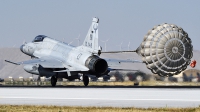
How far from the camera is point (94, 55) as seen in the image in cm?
7150

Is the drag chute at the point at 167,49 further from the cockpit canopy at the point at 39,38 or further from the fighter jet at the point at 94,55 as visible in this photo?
the cockpit canopy at the point at 39,38

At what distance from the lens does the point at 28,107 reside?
118 feet

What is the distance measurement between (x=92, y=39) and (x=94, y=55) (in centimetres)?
232

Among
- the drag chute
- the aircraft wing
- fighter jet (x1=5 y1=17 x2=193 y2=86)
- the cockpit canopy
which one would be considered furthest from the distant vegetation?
the cockpit canopy

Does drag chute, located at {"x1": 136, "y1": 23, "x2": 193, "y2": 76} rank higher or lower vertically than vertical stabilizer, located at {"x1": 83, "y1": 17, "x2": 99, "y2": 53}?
lower

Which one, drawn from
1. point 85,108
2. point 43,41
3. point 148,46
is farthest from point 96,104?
point 43,41

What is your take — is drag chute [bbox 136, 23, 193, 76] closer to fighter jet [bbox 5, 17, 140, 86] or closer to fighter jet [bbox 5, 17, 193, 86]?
fighter jet [bbox 5, 17, 193, 86]

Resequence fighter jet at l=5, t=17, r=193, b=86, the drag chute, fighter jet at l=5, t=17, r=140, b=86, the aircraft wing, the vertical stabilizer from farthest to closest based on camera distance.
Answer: the aircraft wing → the vertical stabilizer → fighter jet at l=5, t=17, r=140, b=86 → fighter jet at l=5, t=17, r=193, b=86 → the drag chute

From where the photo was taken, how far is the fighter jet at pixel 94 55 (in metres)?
50.8

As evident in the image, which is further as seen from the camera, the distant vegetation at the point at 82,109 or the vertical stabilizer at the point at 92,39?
the vertical stabilizer at the point at 92,39

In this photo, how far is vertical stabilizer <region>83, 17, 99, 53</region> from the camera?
7219cm

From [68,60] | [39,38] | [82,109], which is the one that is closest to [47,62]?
[68,60]

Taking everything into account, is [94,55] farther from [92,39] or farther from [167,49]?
[167,49]

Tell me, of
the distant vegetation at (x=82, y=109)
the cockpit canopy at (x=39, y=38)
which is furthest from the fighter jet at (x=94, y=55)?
the distant vegetation at (x=82, y=109)
